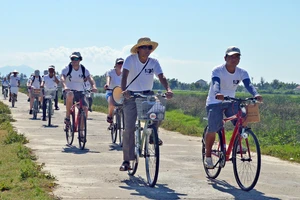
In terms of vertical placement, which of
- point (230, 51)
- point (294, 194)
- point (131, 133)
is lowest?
point (294, 194)

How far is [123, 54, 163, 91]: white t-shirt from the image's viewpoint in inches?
348

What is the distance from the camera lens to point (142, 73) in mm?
8875

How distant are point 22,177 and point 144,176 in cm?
189

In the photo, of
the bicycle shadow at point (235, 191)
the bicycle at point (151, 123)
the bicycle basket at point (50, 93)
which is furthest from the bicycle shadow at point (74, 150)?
the bicycle basket at point (50, 93)

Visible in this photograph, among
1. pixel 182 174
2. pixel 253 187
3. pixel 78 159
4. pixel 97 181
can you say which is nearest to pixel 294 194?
pixel 253 187

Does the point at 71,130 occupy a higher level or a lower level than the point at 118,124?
lower

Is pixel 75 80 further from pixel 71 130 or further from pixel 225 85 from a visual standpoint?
pixel 225 85

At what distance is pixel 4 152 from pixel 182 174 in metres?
3.54

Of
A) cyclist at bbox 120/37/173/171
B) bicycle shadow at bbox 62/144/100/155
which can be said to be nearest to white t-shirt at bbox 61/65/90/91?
bicycle shadow at bbox 62/144/100/155

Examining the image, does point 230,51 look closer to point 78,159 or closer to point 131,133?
point 131,133

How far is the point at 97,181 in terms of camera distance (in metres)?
8.48

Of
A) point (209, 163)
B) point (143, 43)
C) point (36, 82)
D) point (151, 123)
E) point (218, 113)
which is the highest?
point (143, 43)

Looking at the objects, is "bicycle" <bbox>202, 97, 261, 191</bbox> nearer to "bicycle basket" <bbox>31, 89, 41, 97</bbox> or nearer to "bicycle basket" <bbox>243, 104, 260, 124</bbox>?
"bicycle basket" <bbox>243, 104, 260, 124</bbox>

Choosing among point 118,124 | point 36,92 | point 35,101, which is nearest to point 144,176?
point 118,124
